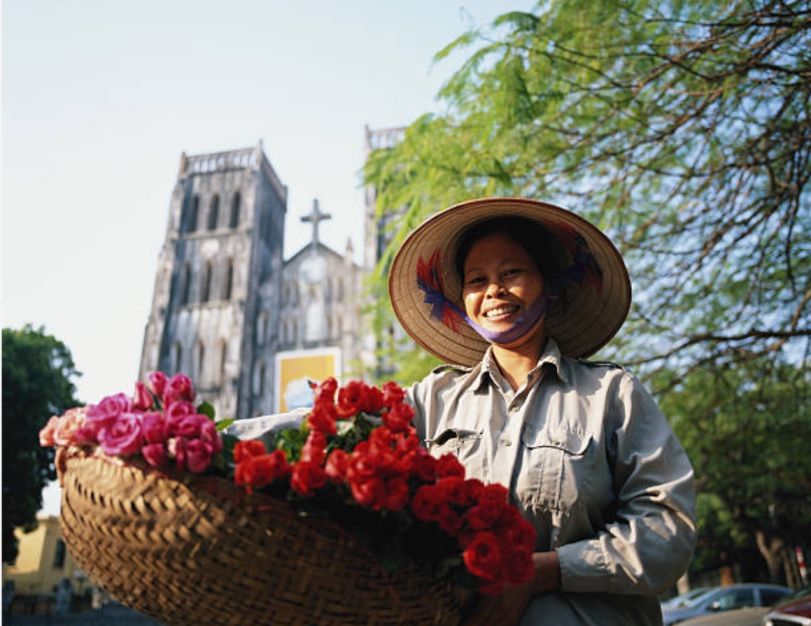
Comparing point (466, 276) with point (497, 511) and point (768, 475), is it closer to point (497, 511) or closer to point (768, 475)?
point (497, 511)

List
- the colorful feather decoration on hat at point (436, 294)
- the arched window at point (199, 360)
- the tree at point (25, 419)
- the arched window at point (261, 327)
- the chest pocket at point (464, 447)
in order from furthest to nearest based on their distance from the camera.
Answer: the arched window at point (261, 327) → the arched window at point (199, 360) → the tree at point (25, 419) → the colorful feather decoration on hat at point (436, 294) → the chest pocket at point (464, 447)

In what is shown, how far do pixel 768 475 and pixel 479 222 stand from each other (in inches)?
641

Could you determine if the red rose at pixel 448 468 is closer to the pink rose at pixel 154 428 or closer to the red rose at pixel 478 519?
the red rose at pixel 478 519

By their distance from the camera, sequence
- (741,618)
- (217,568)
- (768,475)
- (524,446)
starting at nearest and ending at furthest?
(217,568) → (524,446) → (741,618) → (768,475)

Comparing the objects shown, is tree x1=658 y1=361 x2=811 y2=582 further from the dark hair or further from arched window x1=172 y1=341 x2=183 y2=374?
arched window x1=172 y1=341 x2=183 y2=374

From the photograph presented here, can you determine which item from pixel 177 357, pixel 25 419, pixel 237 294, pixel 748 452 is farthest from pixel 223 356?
pixel 748 452

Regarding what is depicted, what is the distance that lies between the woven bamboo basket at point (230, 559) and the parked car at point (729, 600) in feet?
44.0

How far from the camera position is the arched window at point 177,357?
31703 mm

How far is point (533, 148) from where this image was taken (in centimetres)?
436

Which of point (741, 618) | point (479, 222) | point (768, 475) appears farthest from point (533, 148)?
point (768, 475)

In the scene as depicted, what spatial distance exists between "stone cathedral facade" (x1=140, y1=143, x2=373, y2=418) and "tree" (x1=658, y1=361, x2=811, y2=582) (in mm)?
15724

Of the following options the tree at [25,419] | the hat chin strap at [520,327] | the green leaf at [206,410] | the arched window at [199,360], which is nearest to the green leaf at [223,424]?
the green leaf at [206,410]

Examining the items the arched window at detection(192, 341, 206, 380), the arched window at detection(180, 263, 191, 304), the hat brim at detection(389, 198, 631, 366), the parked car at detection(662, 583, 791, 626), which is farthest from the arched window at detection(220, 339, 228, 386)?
the hat brim at detection(389, 198, 631, 366)

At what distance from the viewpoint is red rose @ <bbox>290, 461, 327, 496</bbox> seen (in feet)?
3.25
